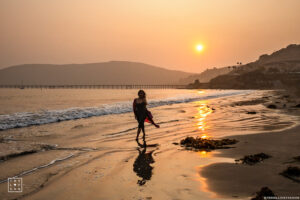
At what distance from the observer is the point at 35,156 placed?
7727mm

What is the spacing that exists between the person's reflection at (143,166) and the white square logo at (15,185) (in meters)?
2.34

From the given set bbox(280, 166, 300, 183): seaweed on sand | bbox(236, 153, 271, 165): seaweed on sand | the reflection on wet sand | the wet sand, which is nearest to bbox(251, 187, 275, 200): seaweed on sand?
the wet sand

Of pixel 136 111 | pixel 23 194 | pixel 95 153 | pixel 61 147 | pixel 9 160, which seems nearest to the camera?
pixel 23 194

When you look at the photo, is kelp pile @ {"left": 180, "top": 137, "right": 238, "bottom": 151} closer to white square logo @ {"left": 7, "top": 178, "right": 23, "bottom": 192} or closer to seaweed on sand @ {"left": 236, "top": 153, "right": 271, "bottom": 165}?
seaweed on sand @ {"left": 236, "top": 153, "right": 271, "bottom": 165}

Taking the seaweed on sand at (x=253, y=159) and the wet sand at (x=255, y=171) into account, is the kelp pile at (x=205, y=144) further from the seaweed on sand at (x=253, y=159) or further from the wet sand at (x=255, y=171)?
the seaweed on sand at (x=253, y=159)

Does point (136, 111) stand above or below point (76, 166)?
above

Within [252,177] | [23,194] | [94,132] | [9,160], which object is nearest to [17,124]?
[94,132]

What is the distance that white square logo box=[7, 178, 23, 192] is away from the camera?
4.96 meters

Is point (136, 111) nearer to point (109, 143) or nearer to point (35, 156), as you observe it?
point (109, 143)

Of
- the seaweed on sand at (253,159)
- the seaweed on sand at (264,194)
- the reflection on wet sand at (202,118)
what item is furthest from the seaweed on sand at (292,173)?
the reflection on wet sand at (202,118)

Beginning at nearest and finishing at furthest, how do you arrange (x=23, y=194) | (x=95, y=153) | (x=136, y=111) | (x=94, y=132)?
(x=23, y=194)
(x=95, y=153)
(x=136, y=111)
(x=94, y=132)

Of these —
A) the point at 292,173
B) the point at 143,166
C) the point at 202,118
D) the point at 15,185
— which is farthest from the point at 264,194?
the point at 202,118

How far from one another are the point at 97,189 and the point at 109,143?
4.70 metres

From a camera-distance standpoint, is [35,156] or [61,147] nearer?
[35,156]
